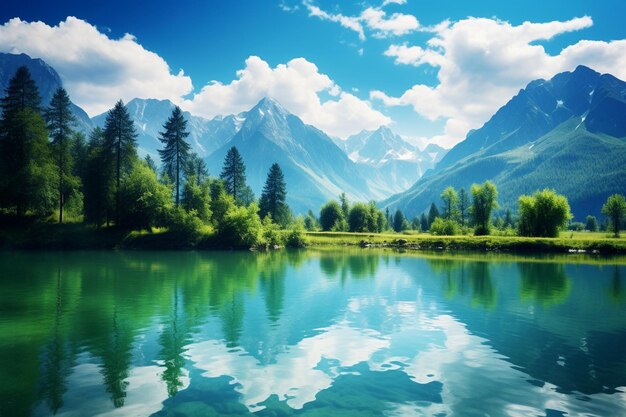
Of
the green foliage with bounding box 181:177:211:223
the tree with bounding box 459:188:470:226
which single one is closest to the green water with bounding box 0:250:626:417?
the green foliage with bounding box 181:177:211:223

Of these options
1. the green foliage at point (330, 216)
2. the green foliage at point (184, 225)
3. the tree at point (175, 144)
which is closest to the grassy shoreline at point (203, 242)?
the green foliage at point (184, 225)

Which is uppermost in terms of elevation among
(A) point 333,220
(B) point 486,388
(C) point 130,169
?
(C) point 130,169

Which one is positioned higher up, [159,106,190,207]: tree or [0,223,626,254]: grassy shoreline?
[159,106,190,207]: tree

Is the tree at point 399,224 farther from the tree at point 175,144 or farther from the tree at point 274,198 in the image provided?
the tree at point 175,144

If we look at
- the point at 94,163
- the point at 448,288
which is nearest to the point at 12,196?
the point at 94,163

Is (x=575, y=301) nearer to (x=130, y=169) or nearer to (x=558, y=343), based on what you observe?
(x=558, y=343)

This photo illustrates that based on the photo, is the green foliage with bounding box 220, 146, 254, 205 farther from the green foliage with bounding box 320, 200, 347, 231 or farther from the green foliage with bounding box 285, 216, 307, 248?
the green foliage with bounding box 320, 200, 347, 231

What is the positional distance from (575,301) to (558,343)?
545 inches

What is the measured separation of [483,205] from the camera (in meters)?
114

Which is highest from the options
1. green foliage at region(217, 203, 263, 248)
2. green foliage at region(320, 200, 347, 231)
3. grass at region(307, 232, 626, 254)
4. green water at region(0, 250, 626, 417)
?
green foliage at region(320, 200, 347, 231)

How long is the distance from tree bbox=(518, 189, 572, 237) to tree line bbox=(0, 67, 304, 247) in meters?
64.0

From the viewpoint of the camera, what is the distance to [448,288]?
37.8 meters

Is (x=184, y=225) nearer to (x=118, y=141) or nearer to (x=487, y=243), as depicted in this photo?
(x=118, y=141)

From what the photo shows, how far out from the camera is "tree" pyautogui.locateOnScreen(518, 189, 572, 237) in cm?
9912
